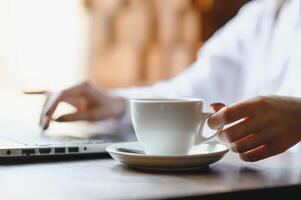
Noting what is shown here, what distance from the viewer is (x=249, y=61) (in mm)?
1334

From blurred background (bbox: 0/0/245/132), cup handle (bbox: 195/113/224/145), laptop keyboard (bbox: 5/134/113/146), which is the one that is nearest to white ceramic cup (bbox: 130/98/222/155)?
cup handle (bbox: 195/113/224/145)

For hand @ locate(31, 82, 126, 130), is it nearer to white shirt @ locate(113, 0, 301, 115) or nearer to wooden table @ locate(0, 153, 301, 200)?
white shirt @ locate(113, 0, 301, 115)

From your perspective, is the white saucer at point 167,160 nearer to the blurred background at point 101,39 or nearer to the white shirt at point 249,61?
the white shirt at point 249,61

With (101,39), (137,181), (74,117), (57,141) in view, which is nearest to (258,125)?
(137,181)

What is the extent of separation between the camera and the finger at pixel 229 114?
567mm

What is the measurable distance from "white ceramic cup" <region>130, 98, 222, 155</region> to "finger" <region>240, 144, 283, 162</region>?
49 mm

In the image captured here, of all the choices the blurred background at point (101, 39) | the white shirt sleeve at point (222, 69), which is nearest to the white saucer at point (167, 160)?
the white shirt sleeve at point (222, 69)

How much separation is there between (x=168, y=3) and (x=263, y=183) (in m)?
1.43

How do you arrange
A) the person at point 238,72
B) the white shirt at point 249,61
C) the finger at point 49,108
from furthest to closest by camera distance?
1. the white shirt at point 249,61
2. the person at point 238,72
3. the finger at point 49,108

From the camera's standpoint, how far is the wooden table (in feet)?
1.51

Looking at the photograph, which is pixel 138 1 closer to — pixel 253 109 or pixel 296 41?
pixel 296 41

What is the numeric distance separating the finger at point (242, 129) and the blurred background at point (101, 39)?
1001 mm

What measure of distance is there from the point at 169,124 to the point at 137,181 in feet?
0.30

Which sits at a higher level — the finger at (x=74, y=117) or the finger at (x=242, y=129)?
the finger at (x=242, y=129)
